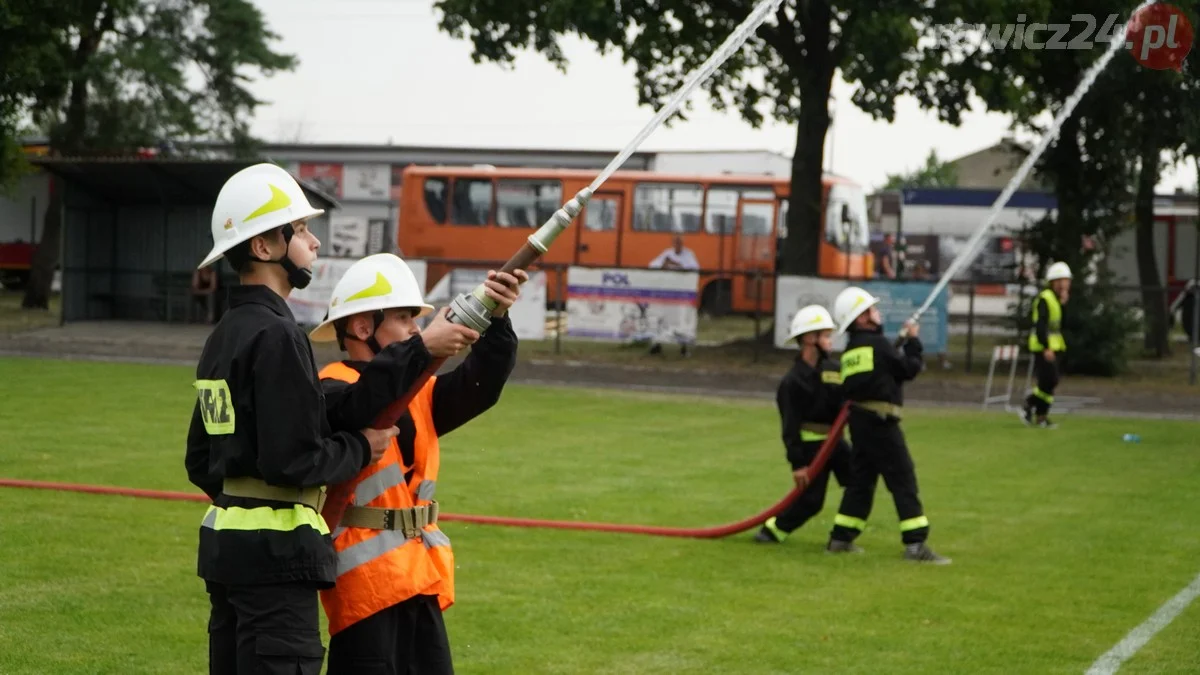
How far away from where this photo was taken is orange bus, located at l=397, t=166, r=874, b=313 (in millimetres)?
39656

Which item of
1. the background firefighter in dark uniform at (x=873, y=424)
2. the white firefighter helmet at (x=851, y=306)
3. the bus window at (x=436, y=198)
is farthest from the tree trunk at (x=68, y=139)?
the background firefighter in dark uniform at (x=873, y=424)

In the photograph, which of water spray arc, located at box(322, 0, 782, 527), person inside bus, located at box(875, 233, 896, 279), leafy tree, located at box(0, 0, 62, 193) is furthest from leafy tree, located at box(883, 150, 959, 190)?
water spray arc, located at box(322, 0, 782, 527)

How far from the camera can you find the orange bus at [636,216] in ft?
130

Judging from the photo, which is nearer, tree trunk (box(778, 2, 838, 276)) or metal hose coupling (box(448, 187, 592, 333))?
metal hose coupling (box(448, 187, 592, 333))

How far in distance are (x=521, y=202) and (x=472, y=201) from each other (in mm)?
1310

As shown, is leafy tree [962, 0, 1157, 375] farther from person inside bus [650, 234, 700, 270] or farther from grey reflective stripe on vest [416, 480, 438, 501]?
grey reflective stripe on vest [416, 480, 438, 501]

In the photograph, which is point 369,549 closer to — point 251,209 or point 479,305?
point 479,305

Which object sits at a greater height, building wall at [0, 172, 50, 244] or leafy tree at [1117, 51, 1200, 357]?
leafy tree at [1117, 51, 1200, 357]

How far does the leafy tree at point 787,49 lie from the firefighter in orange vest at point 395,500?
2013cm

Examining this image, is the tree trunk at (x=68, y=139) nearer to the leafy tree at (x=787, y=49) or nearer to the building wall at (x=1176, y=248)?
the leafy tree at (x=787, y=49)

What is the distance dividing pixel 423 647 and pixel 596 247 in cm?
3565

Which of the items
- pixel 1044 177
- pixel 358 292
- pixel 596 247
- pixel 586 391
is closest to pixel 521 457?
pixel 586 391

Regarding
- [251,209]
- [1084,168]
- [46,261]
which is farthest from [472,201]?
[251,209]

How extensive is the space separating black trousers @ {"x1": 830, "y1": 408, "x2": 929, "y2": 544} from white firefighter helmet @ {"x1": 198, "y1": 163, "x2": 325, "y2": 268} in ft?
22.5
